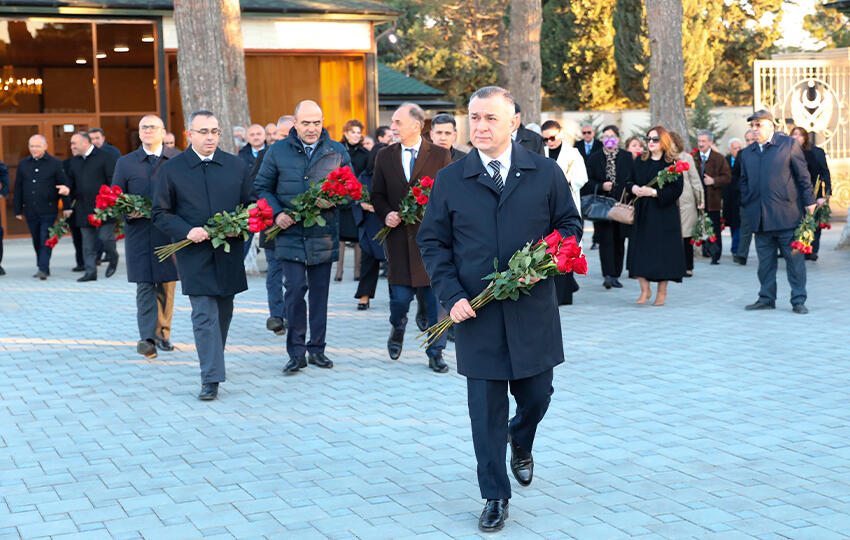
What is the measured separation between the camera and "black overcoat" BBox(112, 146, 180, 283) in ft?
31.8

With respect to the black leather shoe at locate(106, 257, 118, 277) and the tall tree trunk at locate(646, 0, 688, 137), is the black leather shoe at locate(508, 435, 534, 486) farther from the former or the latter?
the tall tree trunk at locate(646, 0, 688, 137)

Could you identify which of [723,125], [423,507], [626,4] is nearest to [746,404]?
[423,507]

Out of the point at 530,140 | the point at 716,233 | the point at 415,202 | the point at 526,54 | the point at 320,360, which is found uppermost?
the point at 526,54

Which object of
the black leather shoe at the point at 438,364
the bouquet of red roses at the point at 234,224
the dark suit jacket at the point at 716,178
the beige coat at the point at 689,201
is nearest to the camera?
the bouquet of red roses at the point at 234,224

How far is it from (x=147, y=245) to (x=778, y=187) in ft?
20.9

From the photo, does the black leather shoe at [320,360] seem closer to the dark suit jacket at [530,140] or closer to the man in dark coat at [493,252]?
the dark suit jacket at [530,140]

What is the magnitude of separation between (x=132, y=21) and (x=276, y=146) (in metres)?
16.4

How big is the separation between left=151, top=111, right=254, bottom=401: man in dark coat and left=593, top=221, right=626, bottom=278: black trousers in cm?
658

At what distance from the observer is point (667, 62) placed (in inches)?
749

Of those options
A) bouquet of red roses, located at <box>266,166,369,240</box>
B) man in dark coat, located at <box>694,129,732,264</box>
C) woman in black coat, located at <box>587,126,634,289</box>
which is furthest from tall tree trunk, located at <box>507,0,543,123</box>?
bouquet of red roses, located at <box>266,166,369,240</box>

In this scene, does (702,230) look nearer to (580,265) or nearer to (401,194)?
(401,194)

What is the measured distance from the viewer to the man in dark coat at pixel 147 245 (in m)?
9.70

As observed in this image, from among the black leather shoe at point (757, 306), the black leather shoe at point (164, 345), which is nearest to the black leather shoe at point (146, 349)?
the black leather shoe at point (164, 345)

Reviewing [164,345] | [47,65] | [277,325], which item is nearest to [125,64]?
[47,65]
